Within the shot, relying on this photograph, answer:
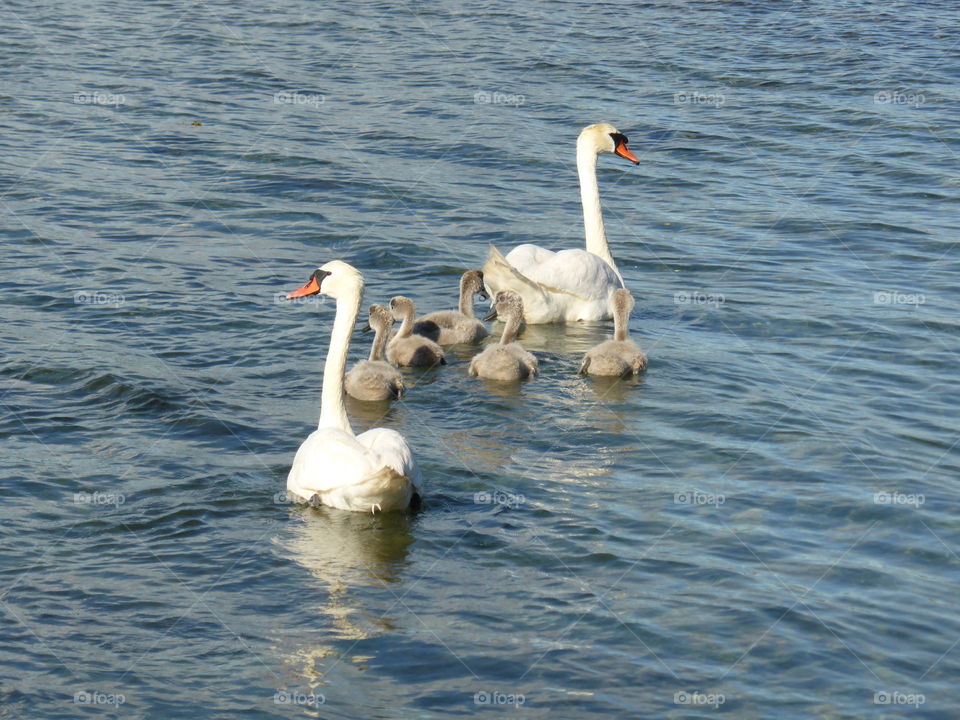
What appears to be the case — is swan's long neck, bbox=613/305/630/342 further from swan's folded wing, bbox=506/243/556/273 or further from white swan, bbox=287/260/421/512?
white swan, bbox=287/260/421/512

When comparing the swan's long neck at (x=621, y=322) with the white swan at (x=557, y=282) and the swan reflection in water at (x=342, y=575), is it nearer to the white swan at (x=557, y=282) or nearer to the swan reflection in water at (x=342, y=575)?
the white swan at (x=557, y=282)

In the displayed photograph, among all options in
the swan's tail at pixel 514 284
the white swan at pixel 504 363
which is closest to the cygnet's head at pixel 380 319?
the white swan at pixel 504 363

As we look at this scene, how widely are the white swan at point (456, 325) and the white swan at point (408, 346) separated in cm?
26

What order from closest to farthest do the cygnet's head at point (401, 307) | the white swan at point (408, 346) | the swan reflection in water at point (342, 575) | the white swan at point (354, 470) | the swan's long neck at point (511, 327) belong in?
1. the swan reflection in water at point (342, 575)
2. the white swan at point (354, 470)
3. the white swan at point (408, 346)
4. the cygnet's head at point (401, 307)
5. the swan's long neck at point (511, 327)

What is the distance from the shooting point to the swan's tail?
12914mm

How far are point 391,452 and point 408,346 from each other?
3164mm

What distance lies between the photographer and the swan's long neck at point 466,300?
1314 centimetres

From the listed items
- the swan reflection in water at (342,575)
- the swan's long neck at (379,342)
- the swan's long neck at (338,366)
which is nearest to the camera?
the swan reflection in water at (342,575)

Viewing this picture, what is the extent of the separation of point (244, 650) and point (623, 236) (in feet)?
31.4

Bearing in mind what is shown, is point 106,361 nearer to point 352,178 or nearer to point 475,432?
point 475,432

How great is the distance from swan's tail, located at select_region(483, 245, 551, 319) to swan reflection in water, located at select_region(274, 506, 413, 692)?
414 centimetres

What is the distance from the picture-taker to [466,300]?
13.2m

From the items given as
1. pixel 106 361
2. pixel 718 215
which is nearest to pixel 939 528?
pixel 106 361

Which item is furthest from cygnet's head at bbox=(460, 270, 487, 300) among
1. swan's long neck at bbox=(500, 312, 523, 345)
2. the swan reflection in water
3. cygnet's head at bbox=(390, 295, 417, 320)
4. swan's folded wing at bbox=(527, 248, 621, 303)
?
the swan reflection in water
